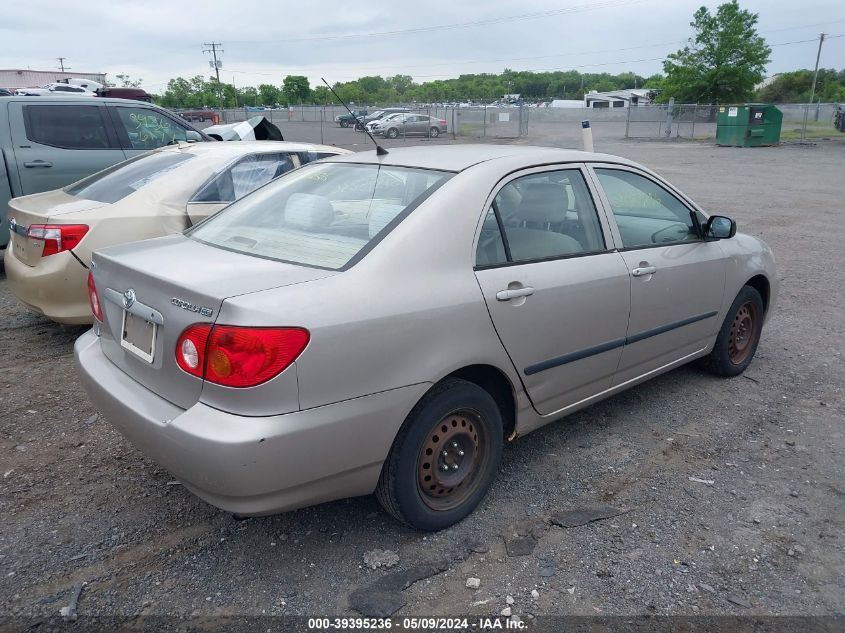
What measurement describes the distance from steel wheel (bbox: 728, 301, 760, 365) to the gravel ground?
263mm

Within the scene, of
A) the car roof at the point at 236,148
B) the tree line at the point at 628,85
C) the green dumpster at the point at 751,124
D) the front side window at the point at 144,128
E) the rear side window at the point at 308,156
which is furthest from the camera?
the tree line at the point at 628,85

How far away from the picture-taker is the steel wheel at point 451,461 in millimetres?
2996

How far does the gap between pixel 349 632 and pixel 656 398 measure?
285cm

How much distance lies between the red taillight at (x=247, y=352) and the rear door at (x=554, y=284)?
97 cm

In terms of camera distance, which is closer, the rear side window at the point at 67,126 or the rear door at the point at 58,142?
the rear door at the point at 58,142

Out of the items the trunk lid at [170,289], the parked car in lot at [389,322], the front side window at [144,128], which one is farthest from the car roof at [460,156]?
the front side window at [144,128]

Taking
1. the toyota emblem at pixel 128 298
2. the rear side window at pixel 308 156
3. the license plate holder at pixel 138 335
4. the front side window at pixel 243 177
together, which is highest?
the rear side window at pixel 308 156

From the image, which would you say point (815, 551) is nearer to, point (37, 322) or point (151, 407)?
point (151, 407)

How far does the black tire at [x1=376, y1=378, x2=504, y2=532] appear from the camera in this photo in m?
2.84

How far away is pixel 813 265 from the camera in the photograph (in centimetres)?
833

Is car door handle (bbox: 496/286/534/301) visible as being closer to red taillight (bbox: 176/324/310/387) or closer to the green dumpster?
red taillight (bbox: 176/324/310/387)

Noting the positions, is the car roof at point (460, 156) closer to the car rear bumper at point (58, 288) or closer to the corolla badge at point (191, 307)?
the corolla badge at point (191, 307)

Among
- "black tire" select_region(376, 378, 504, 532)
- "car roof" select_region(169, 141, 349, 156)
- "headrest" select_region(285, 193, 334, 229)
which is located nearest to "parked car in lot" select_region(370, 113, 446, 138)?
"car roof" select_region(169, 141, 349, 156)

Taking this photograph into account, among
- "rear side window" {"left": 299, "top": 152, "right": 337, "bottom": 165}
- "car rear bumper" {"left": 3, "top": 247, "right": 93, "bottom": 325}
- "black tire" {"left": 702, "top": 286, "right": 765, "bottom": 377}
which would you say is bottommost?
"black tire" {"left": 702, "top": 286, "right": 765, "bottom": 377}
